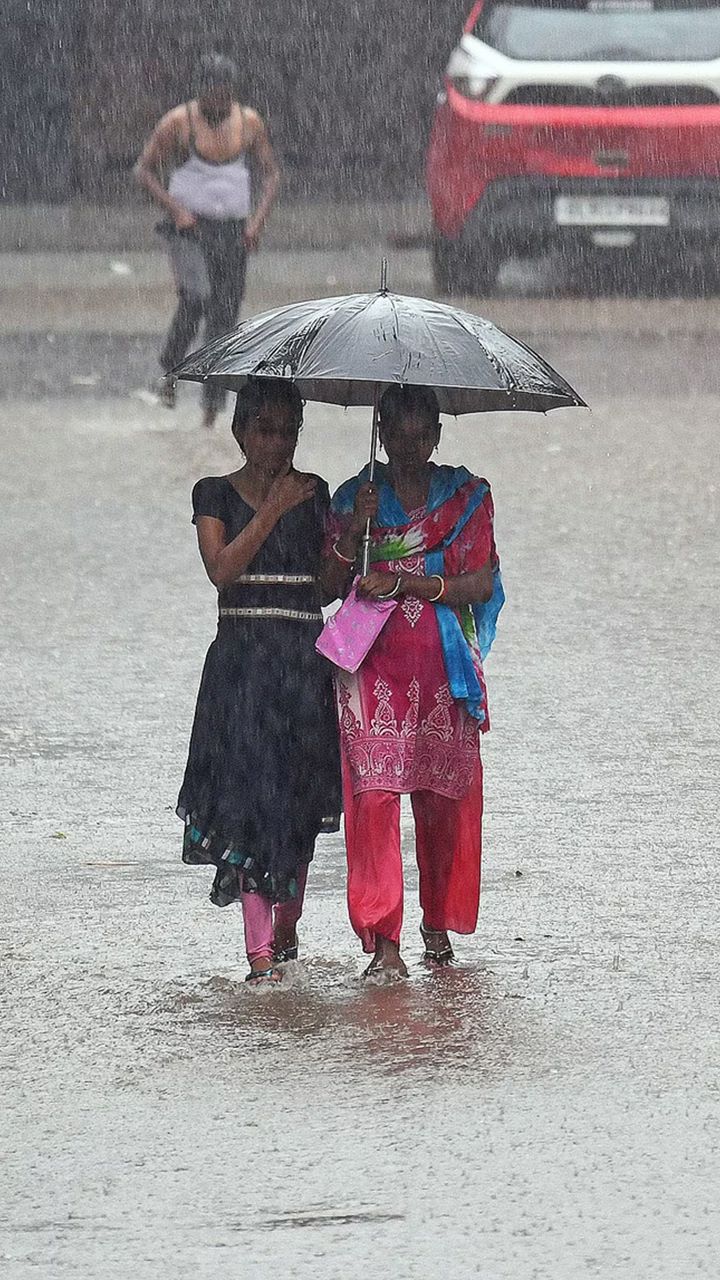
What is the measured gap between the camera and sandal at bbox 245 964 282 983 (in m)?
5.20

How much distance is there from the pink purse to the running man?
7808mm

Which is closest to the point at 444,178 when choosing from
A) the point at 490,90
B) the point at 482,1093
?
the point at 490,90

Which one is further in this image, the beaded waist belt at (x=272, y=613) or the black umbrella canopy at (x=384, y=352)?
the beaded waist belt at (x=272, y=613)

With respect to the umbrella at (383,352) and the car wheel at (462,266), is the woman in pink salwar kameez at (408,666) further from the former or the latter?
the car wheel at (462,266)

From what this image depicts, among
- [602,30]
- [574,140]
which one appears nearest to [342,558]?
[574,140]

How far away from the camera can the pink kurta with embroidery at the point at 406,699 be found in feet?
17.0

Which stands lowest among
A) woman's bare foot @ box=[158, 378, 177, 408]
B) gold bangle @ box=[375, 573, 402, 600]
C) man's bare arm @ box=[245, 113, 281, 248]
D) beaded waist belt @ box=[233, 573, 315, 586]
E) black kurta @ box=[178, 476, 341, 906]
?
woman's bare foot @ box=[158, 378, 177, 408]

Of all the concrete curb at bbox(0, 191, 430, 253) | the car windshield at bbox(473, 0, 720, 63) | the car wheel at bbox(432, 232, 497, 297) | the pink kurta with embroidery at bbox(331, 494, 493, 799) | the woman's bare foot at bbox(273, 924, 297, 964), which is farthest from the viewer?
the concrete curb at bbox(0, 191, 430, 253)

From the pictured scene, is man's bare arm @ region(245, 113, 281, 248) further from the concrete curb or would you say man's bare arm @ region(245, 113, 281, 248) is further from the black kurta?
the black kurta

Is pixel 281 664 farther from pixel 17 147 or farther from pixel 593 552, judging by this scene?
pixel 17 147

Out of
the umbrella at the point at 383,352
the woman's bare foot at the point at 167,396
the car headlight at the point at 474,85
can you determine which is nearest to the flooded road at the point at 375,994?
the umbrella at the point at 383,352

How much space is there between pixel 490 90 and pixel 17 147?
7386 millimetres

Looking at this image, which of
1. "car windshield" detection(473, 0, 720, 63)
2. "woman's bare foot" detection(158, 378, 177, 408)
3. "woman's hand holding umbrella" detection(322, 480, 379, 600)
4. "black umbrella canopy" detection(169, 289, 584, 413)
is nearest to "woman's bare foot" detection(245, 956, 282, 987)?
"woman's hand holding umbrella" detection(322, 480, 379, 600)

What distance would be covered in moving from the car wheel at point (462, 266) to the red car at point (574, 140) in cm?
10
